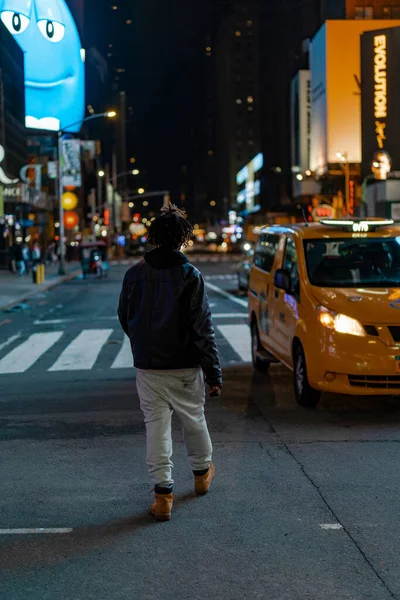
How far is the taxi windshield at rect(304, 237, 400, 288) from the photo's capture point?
1000 centimetres

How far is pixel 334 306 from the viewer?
9242 millimetres

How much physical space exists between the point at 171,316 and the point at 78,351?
982 cm

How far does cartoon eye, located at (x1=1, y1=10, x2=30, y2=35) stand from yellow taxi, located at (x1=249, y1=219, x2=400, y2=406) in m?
70.9

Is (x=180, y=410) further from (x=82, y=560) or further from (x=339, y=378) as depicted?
(x=339, y=378)

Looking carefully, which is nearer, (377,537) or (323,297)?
(377,537)

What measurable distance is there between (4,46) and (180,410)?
5107 centimetres

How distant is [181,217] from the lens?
5891 millimetres

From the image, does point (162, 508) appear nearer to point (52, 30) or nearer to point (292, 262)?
point (292, 262)

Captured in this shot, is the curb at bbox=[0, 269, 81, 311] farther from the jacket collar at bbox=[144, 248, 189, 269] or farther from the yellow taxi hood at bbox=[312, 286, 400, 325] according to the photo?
the jacket collar at bbox=[144, 248, 189, 269]

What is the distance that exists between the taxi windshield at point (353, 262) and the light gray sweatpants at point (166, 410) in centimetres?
421

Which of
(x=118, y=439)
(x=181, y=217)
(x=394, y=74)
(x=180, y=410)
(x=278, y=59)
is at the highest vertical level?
(x=278, y=59)

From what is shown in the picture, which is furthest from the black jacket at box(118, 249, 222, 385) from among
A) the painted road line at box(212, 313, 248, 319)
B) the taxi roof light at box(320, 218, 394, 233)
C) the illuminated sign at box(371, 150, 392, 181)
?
the illuminated sign at box(371, 150, 392, 181)

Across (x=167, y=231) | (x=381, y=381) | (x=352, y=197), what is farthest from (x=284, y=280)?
(x=352, y=197)

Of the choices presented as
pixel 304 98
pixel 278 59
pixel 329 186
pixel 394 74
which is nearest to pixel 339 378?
pixel 394 74
